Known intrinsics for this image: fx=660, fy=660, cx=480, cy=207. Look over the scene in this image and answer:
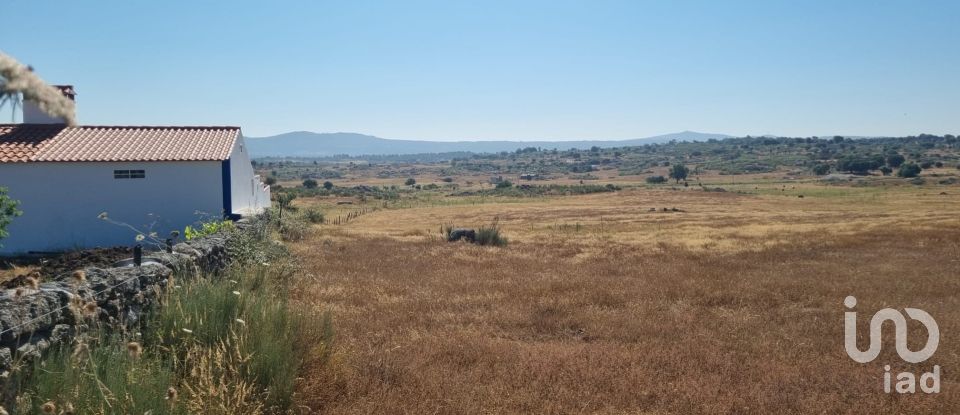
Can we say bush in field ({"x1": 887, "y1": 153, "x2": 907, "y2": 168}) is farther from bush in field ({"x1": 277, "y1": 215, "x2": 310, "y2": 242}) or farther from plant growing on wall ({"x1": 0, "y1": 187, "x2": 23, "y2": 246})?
plant growing on wall ({"x1": 0, "y1": 187, "x2": 23, "y2": 246})

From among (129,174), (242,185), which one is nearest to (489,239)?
(242,185)

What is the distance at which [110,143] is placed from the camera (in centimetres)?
2095

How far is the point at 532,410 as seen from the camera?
650cm

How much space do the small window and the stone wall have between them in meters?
12.5

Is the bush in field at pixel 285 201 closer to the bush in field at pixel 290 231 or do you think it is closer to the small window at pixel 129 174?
the bush in field at pixel 290 231

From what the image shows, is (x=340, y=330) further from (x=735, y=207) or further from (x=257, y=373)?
(x=735, y=207)

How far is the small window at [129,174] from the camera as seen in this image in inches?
784

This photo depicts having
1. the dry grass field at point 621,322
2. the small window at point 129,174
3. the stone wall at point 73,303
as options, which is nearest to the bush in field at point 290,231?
Result: the dry grass field at point 621,322

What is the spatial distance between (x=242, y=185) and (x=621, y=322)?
17192mm

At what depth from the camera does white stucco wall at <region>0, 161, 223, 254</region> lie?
63.7 feet

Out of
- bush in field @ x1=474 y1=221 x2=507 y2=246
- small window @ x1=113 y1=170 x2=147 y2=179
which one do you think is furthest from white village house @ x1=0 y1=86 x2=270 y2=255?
bush in field @ x1=474 y1=221 x2=507 y2=246

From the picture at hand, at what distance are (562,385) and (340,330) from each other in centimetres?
345

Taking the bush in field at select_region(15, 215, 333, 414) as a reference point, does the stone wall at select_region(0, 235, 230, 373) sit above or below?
above

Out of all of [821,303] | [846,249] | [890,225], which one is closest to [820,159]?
[890,225]
